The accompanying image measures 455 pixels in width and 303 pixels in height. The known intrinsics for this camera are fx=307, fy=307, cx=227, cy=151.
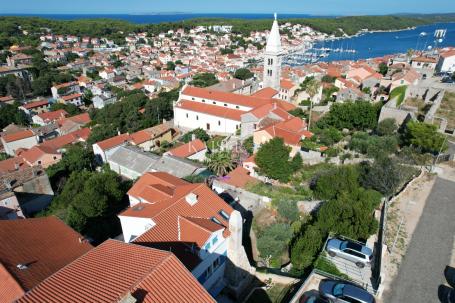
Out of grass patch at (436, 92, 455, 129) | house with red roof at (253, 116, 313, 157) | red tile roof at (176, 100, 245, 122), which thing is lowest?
red tile roof at (176, 100, 245, 122)

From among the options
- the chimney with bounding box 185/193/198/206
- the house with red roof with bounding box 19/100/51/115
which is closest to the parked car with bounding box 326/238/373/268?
the chimney with bounding box 185/193/198/206

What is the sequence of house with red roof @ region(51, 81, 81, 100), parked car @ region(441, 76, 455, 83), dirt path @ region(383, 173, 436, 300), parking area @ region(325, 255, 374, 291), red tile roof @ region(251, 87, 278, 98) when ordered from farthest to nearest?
house with red roof @ region(51, 81, 81, 100)
red tile roof @ region(251, 87, 278, 98)
parked car @ region(441, 76, 455, 83)
dirt path @ region(383, 173, 436, 300)
parking area @ region(325, 255, 374, 291)

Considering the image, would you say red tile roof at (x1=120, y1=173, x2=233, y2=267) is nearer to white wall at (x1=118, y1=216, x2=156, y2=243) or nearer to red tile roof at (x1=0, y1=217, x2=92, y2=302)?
white wall at (x1=118, y1=216, x2=156, y2=243)

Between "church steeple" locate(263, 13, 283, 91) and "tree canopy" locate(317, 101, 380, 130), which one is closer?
"tree canopy" locate(317, 101, 380, 130)

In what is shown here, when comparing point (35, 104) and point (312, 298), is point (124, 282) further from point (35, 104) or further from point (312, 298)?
point (35, 104)

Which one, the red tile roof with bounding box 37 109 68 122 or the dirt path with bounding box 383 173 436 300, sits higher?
the dirt path with bounding box 383 173 436 300

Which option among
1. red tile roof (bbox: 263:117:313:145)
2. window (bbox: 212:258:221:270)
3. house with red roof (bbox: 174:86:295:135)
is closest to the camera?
window (bbox: 212:258:221:270)

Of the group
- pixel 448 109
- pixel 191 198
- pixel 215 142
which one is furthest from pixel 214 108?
pixel 191 198
